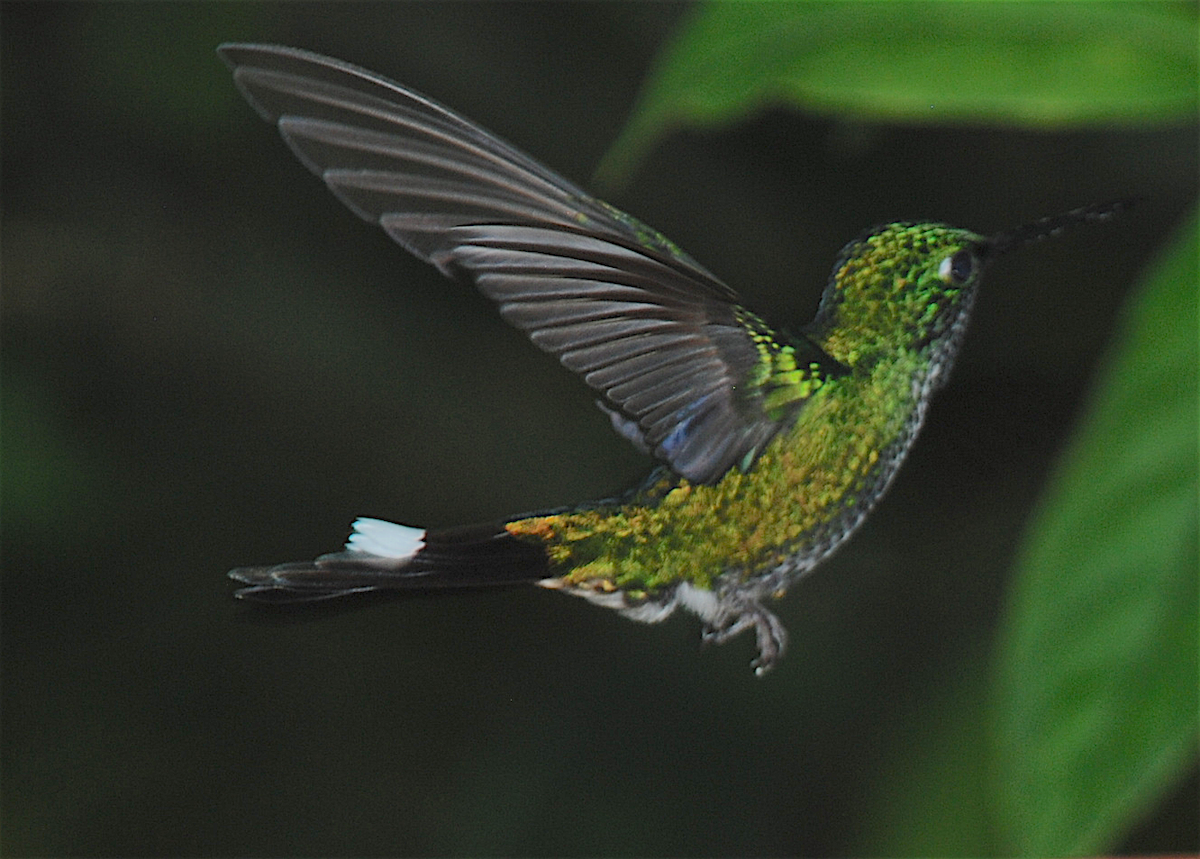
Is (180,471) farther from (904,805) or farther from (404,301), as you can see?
(904,805)

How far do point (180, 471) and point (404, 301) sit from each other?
0.17 metres

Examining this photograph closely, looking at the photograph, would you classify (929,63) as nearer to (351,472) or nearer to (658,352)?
(658,352)

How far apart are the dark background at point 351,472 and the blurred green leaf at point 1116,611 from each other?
0.99 ft

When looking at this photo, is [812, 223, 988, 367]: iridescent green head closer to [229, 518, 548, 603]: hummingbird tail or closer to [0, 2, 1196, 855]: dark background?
[229, 518, 548, 603]: hummingbird tail

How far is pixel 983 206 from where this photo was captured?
0.84 meters

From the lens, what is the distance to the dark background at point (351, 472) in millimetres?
861

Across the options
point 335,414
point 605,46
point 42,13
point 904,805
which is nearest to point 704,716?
point 904,805

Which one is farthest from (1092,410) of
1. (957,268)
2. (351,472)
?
(351,472)

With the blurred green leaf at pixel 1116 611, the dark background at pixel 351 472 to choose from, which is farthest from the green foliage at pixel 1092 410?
the dark background at pixel 351 472

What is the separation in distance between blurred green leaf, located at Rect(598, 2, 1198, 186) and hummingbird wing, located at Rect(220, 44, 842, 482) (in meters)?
0.19

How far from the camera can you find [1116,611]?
50cm

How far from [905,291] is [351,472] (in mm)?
583

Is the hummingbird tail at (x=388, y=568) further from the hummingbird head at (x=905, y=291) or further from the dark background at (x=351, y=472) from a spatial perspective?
the dark background at (x=351, y=472)

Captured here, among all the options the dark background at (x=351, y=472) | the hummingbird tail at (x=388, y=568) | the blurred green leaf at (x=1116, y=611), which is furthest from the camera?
the dark background at (x=351, y=472)
